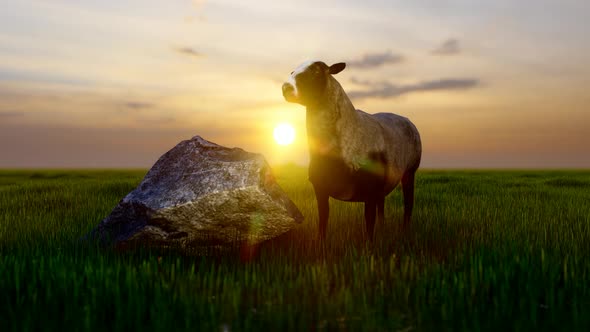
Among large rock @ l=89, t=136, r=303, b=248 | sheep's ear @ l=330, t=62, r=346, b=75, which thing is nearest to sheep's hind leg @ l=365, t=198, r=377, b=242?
large rock @ l=89, t=136, r=303, b=248

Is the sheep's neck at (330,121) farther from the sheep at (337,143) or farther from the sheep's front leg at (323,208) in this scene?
the sheep's front leg at (323,208)

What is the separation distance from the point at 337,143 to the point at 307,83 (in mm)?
972

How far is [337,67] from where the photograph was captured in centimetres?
595

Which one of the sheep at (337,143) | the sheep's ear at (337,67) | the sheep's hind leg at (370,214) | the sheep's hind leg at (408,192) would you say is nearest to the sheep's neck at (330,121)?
the sheep at (337,143)

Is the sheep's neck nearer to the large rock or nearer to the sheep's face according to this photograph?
the sheep's face

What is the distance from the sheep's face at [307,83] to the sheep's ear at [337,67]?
0.08 ft

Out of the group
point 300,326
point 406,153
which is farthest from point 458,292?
point 406,153

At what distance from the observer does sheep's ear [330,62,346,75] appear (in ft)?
19.4

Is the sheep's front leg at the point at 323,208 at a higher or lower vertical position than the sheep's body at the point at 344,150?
lower

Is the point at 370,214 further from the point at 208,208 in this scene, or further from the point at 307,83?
the point at 208,208

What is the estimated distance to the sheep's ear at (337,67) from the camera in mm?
5906

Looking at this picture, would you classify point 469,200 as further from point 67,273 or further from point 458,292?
point 67,273

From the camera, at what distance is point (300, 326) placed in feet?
10.6

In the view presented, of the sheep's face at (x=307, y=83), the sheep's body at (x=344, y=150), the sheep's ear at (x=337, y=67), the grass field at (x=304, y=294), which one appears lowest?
the grass field at (x=304, y=294)
